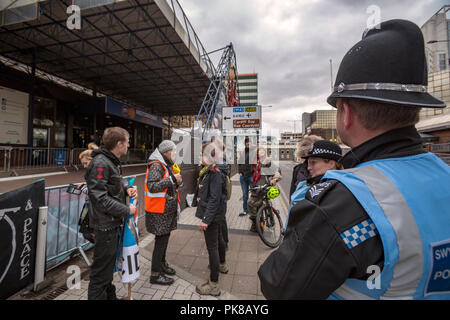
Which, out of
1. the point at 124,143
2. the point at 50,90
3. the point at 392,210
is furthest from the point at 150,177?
the point at 50,90

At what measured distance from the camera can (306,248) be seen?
2.31 feet

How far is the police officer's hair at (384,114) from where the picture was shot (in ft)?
2.57

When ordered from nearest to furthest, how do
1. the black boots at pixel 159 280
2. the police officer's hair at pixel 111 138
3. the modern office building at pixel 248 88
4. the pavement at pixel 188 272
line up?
the police officer's hair at pixel 111 138 → the pavement at pixel 188 272 → the black boots at pixel 159 280 → the modern office building at pixel 248 88

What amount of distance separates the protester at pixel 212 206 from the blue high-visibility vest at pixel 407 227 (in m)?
2.09

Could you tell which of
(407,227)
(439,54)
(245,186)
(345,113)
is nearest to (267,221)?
(245,186)

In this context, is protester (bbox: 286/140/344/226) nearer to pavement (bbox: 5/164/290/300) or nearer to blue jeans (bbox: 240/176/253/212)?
pavement (bbox: 5/164/290/300)

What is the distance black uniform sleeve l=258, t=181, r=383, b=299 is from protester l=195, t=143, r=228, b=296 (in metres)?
1.98

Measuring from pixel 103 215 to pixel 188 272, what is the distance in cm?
169

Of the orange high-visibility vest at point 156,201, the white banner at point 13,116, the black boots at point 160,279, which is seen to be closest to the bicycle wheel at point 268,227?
the black boots at point 160,279

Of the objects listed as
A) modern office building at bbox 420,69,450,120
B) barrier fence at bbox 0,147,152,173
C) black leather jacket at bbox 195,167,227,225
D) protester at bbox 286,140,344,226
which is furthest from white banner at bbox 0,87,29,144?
modern office building at bbox 420,69,450,120

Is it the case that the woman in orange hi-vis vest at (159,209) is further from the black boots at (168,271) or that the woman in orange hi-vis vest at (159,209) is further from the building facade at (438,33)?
the building facade at (438,33)

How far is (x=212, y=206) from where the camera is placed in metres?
2.68

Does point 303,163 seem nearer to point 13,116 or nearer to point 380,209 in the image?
point 380,209
